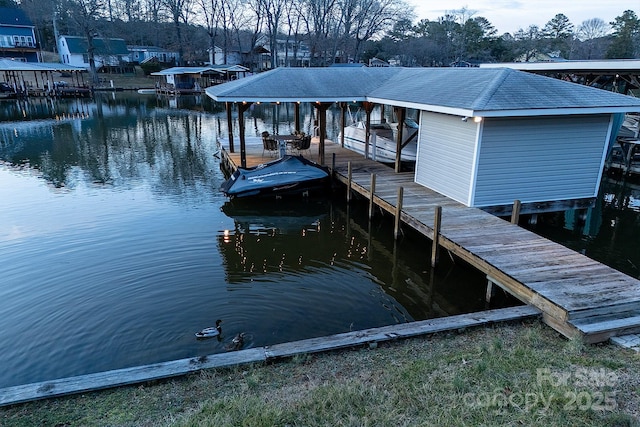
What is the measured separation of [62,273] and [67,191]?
21.3 ft

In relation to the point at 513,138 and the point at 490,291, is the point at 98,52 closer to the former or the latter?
the point at 513,138

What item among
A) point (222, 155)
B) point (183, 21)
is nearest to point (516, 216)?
point (222, 155)

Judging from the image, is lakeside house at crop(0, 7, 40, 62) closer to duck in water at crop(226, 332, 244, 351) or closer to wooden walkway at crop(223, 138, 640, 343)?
wooden walkway at crop(223, 138, 640, 343)

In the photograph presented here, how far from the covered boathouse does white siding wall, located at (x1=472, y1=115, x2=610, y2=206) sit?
0.02 metres

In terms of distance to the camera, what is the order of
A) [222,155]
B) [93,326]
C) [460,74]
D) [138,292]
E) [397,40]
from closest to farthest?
[93,326]
[138,292]
[460,74]
[222,155]
[397,40]

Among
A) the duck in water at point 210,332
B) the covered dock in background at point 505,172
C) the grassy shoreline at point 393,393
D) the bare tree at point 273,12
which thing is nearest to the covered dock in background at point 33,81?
the bare tree at point 273,12

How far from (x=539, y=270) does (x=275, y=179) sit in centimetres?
791

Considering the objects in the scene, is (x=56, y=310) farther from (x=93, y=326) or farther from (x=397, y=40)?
(x=397, y=40)

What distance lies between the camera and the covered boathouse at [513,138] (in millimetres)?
8930

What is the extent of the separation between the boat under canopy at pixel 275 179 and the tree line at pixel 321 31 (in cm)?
4672

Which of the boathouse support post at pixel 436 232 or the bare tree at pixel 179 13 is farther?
the bare tree at pixel 179 13

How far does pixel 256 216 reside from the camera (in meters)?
11.9

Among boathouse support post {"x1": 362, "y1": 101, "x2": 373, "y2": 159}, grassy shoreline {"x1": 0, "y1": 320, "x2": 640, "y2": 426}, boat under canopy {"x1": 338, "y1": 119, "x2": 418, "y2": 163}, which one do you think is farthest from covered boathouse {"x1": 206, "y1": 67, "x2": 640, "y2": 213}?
grassy shoreline {"x1": 0, "y1": 320, "x2": 640, "y2": 426}

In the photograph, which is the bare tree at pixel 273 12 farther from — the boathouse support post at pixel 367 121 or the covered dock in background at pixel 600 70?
the boathouse support post at pixel 367 121
